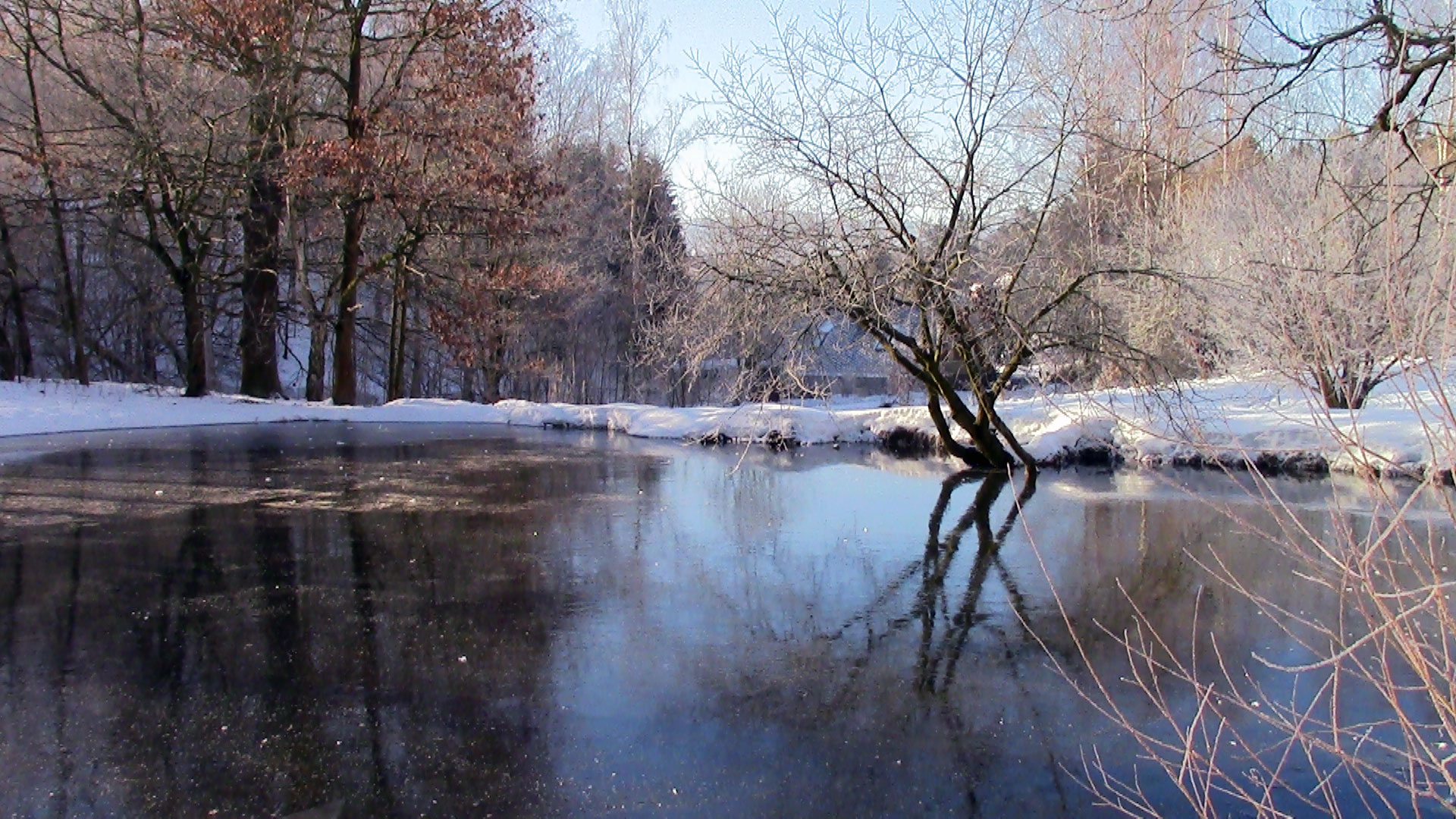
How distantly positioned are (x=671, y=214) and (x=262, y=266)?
13268 mm

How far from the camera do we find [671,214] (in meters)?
30.8

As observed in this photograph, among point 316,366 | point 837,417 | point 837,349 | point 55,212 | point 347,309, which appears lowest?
point 837,417

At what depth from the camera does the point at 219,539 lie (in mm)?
7531

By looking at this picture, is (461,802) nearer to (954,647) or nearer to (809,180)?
(954,647)

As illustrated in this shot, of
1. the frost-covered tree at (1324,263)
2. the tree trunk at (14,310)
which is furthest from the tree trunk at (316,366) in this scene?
the frost-covered tree at (1324,263)

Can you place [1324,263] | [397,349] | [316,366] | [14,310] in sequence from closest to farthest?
[1324,263] → [14,310] → [316,366] → [397,349]

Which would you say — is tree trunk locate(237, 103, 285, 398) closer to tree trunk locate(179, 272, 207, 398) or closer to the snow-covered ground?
tree trunk locate(179, 272, 207, 398)

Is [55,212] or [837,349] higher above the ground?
[55,212]

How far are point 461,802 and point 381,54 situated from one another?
803 inches

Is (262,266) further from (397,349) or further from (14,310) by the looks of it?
(14,310)

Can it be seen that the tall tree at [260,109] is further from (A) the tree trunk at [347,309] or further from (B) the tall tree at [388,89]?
(A) the tree trunk at [347,309]

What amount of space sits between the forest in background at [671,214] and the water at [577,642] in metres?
1.87

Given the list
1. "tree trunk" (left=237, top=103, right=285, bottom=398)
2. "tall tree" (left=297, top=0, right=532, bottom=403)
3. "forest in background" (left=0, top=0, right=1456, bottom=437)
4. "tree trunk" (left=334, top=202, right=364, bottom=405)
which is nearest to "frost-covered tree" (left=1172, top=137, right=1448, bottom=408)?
"forest in background" (left=0, top=0, right=1456, bottom=437)

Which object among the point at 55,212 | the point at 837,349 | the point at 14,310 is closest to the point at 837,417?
the point at 837,349
